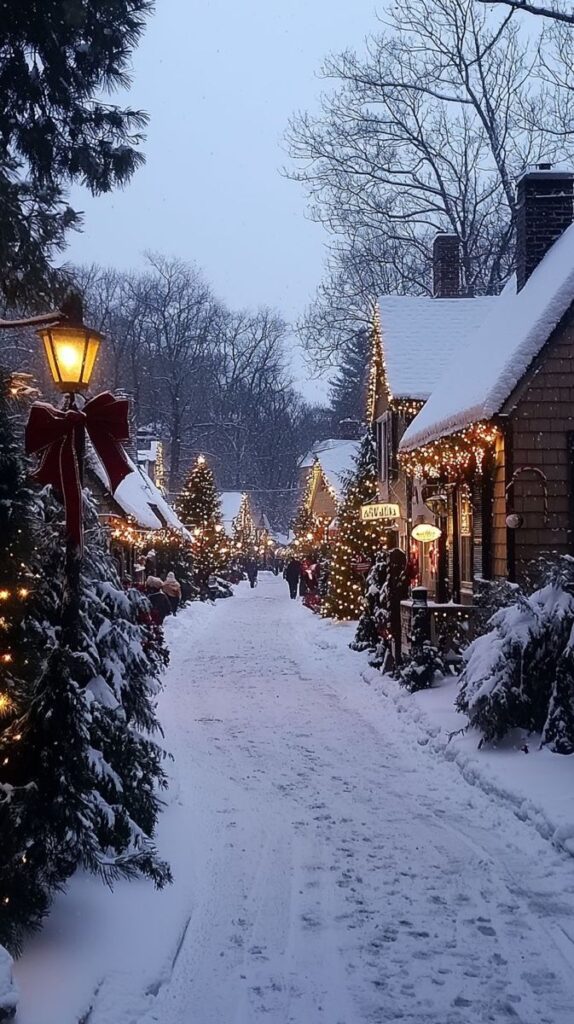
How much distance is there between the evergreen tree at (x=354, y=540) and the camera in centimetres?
2694

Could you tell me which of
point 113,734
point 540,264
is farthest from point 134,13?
point 540,264

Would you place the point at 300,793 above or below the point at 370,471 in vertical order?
below

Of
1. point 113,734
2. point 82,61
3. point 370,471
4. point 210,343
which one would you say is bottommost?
point 113,734

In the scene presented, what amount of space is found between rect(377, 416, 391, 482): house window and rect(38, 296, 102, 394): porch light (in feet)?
63.2

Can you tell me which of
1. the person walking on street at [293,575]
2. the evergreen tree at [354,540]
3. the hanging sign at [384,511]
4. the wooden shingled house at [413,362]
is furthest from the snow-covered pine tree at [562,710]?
the person walking on street at [293,575]

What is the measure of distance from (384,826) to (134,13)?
747 cm

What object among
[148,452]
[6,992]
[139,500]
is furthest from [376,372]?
[148,452]

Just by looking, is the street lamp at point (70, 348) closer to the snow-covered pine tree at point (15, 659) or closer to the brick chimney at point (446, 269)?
the snow-covered pine tree at point (15, 659)

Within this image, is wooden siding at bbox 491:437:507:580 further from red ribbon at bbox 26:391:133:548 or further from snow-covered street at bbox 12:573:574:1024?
red ribbon at bbox 26:391:133:548

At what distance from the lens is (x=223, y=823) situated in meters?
8.41

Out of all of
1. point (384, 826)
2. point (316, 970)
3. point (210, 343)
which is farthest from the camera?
point (210, 343)

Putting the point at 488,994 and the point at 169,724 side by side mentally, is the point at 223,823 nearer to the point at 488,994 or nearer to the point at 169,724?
the point at 488,994

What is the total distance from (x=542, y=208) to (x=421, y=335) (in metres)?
8.04

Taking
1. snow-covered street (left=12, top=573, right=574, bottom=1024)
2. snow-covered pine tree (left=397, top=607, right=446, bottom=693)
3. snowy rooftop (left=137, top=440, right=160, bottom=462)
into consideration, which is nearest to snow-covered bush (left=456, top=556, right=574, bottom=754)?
snow-covered street (left=12, top=573, right=574, bottom=1024)
